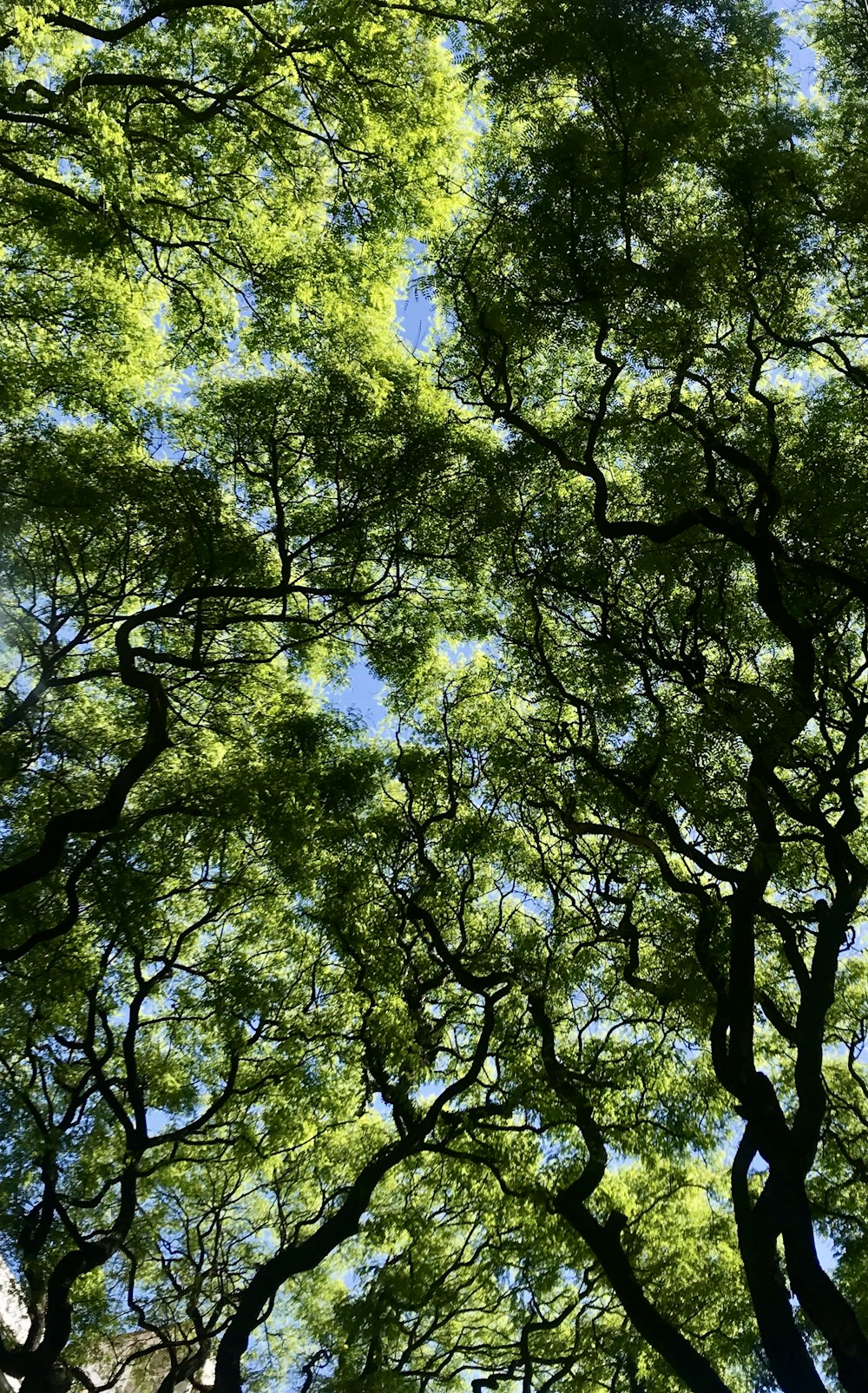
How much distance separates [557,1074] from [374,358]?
8.30 meters

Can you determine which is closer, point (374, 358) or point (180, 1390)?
point (374, 358)

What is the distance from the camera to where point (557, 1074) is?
1106cm

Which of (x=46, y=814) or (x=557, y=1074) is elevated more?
(x=46, y=814)

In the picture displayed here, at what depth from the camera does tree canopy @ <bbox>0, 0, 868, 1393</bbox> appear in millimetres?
A: 9883

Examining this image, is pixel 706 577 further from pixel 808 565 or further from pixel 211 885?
pixel 211 885

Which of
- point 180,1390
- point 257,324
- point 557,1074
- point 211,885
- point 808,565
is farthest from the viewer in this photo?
point 180,1390

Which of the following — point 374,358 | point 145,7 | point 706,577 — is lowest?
point 706,577

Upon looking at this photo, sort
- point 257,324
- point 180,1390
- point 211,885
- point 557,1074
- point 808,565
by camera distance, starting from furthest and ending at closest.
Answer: point 180,1390
point 211,885
point 257,324
point 557,1074
point 808,565

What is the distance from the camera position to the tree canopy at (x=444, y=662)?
9883 millimetres

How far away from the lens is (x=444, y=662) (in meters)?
14.1

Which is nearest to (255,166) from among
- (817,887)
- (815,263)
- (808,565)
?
(815,263)

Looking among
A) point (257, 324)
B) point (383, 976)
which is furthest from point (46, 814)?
point (257, 324)

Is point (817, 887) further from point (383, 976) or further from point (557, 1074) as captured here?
point (383, 976)

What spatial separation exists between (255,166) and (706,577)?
677 cm
